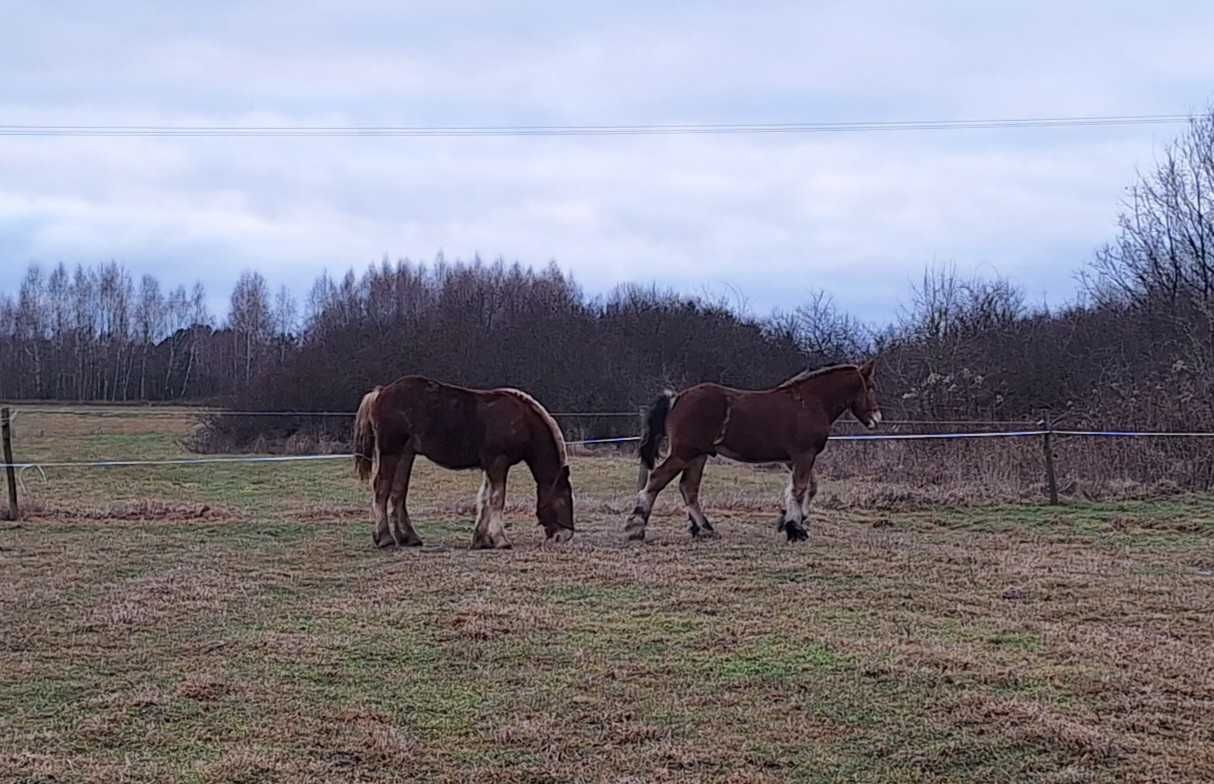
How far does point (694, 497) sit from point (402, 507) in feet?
8.52

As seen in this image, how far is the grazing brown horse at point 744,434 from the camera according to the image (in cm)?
1062

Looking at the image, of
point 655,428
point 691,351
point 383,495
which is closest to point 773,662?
point 383,495

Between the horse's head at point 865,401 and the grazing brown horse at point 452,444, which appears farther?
the horse's head at point 865,401

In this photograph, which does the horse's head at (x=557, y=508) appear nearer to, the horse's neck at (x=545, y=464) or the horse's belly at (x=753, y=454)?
the horse's neck at (x=545, y=464)

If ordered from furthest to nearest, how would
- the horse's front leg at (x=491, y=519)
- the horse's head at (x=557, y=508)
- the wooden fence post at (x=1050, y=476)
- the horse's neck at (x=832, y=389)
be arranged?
the wooden fence post at (x=1050, y=476)
the horse's neck at (x=832, y=389)
the horse's head at (x=557, y=508)
the horse's front leg at (x=491, y=519)

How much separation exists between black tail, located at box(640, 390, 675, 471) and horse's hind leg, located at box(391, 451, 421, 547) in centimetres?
222

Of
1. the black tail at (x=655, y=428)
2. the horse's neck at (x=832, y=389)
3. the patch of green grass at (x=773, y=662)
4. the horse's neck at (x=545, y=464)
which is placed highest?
the horse's neck at (x=832, y=389)

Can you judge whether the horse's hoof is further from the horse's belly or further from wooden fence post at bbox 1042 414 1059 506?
wooden fence post at bbox 1042 414 1059 506

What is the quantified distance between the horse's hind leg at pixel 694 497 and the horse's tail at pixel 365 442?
2773 millimetres

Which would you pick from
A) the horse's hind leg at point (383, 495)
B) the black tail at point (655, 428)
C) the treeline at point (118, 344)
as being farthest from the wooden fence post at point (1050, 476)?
the treeline at point (118, 344)

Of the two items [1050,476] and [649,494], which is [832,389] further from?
[1050,476]

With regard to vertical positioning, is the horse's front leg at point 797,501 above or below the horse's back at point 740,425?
below

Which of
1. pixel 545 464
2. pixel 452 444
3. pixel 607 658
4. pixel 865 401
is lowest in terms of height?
pixel 607 658

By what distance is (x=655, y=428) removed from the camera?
11.1m
